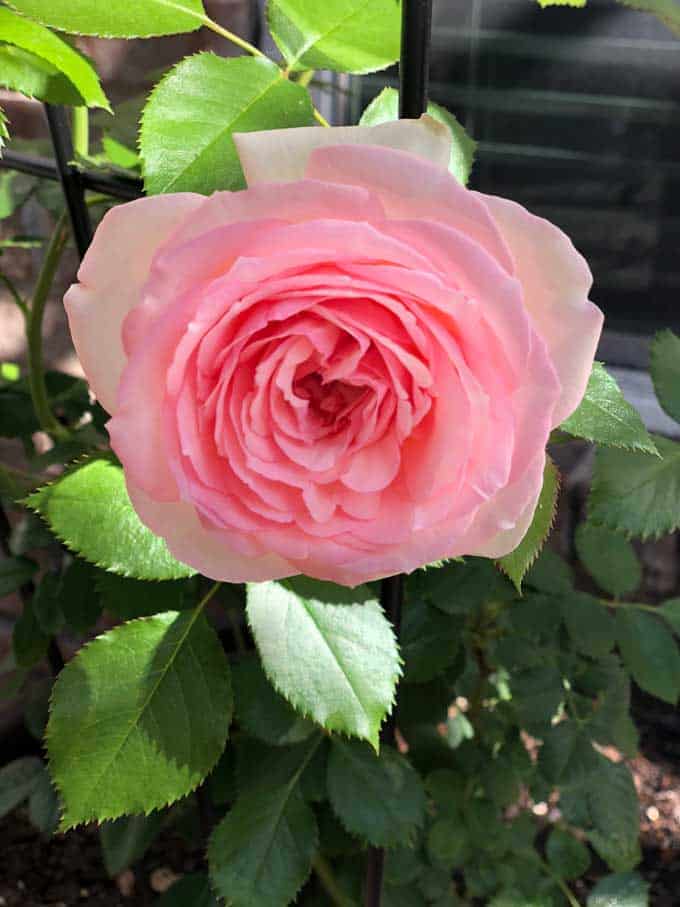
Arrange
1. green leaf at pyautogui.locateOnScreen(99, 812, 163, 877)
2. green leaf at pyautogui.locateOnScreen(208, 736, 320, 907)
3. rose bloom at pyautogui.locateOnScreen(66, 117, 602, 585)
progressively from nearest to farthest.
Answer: rose bloom at pyautogui.locateOnScreen(66, 117, 602, 585) → green leaf at pyautogui.locateOnScreen(208, 736, 320, 907) → green leaf at pyautogui.locateOnScreen(99, 812, 163, 877)

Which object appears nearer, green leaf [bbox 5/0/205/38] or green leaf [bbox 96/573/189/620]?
green leaf [bbox 5/0/205/38]

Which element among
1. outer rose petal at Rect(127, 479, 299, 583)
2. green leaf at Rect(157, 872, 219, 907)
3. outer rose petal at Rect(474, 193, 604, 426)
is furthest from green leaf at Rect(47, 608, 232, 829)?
green leaf at Rect(157, 872, 219, 907)

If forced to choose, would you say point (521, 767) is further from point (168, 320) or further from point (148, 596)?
point (168, 320)

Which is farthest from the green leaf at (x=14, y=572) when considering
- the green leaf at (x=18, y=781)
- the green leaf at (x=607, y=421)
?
the green leaf at (x=607, y=421)

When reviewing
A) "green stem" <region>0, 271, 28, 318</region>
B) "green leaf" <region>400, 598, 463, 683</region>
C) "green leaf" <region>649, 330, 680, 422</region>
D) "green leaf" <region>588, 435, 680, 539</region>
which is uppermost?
"green leaf" <region>649, 330, 680, 422</region>

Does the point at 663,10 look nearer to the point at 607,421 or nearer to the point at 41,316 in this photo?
the point at 607,421

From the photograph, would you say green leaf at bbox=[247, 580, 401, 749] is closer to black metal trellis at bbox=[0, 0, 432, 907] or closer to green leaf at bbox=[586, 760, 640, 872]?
black metal trellis at bbox=[0, 0, 432, 907]

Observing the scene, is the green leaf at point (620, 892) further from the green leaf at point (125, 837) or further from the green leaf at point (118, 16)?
the green leaf at point (118, 16)
